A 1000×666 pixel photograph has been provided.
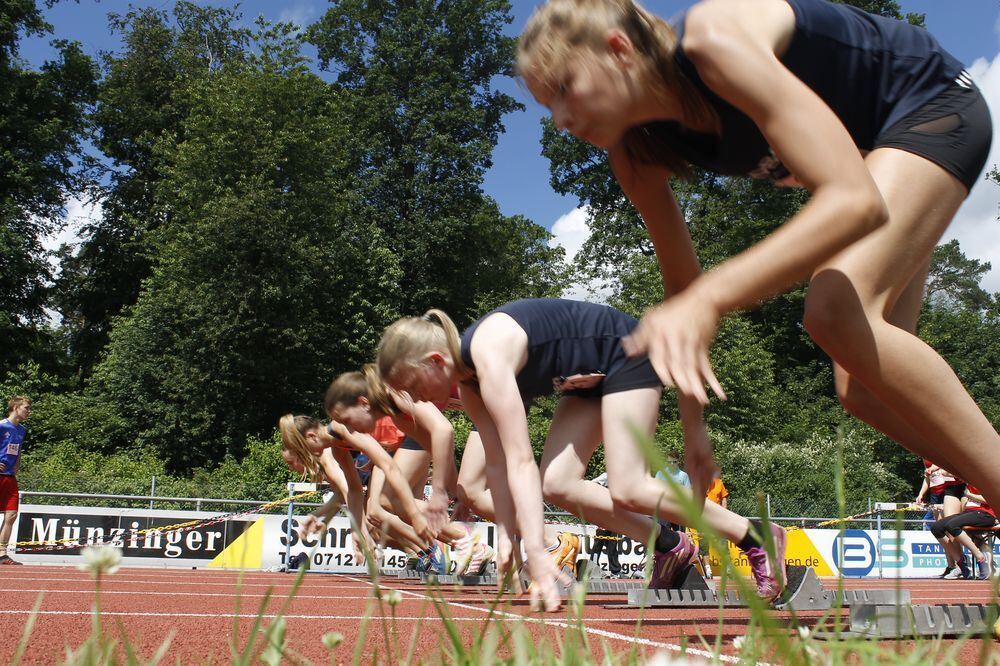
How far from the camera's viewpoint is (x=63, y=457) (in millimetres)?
28781

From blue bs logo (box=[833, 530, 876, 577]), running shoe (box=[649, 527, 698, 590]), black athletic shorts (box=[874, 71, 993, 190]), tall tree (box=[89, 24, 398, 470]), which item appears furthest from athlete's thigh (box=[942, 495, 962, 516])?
tall tree (box=[89, 24, 398, 470])

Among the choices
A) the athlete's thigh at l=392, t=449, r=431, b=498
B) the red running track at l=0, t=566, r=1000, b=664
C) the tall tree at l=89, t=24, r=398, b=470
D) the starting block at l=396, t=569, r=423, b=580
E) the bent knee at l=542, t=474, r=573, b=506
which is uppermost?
the tall tree at l=89, t=24, r=398, b=470

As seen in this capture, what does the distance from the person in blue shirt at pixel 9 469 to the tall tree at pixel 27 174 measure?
1751cm

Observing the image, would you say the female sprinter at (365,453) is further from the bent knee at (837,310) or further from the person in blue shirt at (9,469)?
the person in blue shirt at (9,469)

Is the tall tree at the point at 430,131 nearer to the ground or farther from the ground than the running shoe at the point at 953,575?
farther from the ground

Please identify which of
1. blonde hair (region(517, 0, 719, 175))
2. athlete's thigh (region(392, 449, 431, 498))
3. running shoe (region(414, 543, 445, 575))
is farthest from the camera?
athlete's thigh (region(392, 449, 431, 498))

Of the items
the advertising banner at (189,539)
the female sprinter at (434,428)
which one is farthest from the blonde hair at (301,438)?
the advertising banner at (189,539)

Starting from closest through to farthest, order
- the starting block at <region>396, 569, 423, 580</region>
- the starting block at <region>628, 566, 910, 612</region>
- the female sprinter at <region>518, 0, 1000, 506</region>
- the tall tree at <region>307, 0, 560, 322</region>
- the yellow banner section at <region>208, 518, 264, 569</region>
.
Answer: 1. the female sprinter at <region>518, 0, 1000, 506</region>
2. the starting block at <region>628, 566, 910, 612</region>
3. the starting block at <region>396, 569, 423, 580</region>
4. the yellow banner section at <region>208, 518, 264, 569</region>
5. the tall tree at <region>307, 0, 560, 322</region>

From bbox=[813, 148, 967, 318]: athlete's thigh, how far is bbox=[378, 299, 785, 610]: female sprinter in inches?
62.5

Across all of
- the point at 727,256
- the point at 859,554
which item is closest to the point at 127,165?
the point at 727,256

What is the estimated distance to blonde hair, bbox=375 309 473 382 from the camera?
14.7 ft

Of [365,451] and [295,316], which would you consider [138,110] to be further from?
[365,451]

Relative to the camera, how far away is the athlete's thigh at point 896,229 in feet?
7.48

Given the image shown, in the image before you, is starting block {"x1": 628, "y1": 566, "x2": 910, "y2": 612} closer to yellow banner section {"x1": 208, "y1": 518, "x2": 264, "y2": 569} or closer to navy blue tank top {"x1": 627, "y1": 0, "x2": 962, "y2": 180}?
navy blue tank top {"x1": 627, "y1": 0, "x2": 962, "y2": 180}
